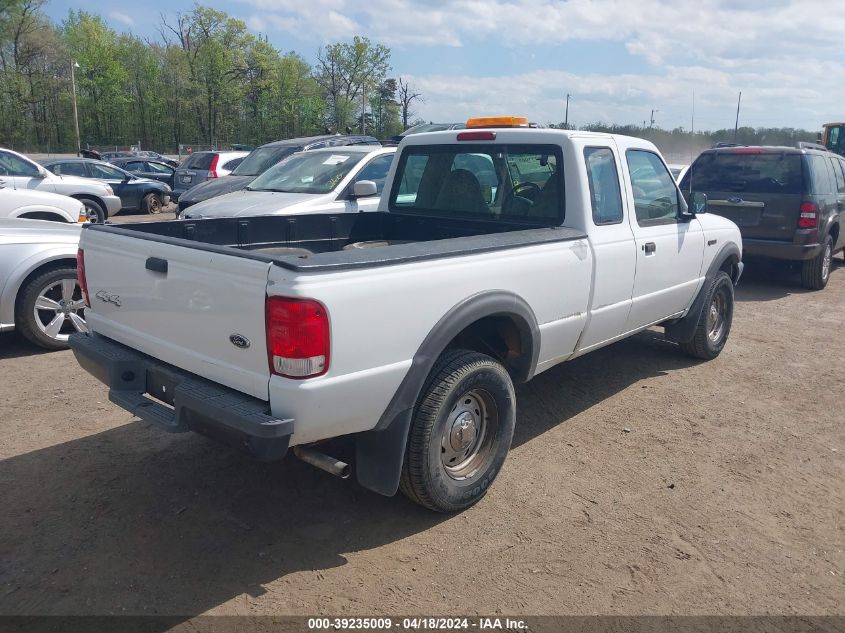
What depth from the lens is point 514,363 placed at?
400 cm

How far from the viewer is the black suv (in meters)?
9.21

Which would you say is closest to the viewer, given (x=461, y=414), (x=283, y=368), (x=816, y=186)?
(x=283, y=368)

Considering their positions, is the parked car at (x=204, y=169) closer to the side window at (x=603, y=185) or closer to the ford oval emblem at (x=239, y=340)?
the side window at (x=603, y=185)

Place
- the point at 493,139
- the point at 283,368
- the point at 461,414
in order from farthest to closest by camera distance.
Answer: the point at 493,139, the point at 461,414, the point at 283,368

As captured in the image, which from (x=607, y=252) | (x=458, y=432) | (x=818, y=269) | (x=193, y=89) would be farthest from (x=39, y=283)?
(x=193, y=89)

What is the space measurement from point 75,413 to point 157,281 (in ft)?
6.95

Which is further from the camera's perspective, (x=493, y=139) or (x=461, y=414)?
(x=493, y=139)

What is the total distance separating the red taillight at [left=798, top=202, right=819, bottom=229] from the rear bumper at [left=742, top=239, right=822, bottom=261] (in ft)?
0.83

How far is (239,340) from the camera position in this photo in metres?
2.91

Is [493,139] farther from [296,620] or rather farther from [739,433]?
[296,620]

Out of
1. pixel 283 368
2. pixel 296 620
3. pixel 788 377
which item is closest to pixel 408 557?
pixel 296 620

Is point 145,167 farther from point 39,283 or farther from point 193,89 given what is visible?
point 193,89

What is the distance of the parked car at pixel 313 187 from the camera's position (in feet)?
28.0

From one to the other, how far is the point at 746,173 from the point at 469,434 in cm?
768
